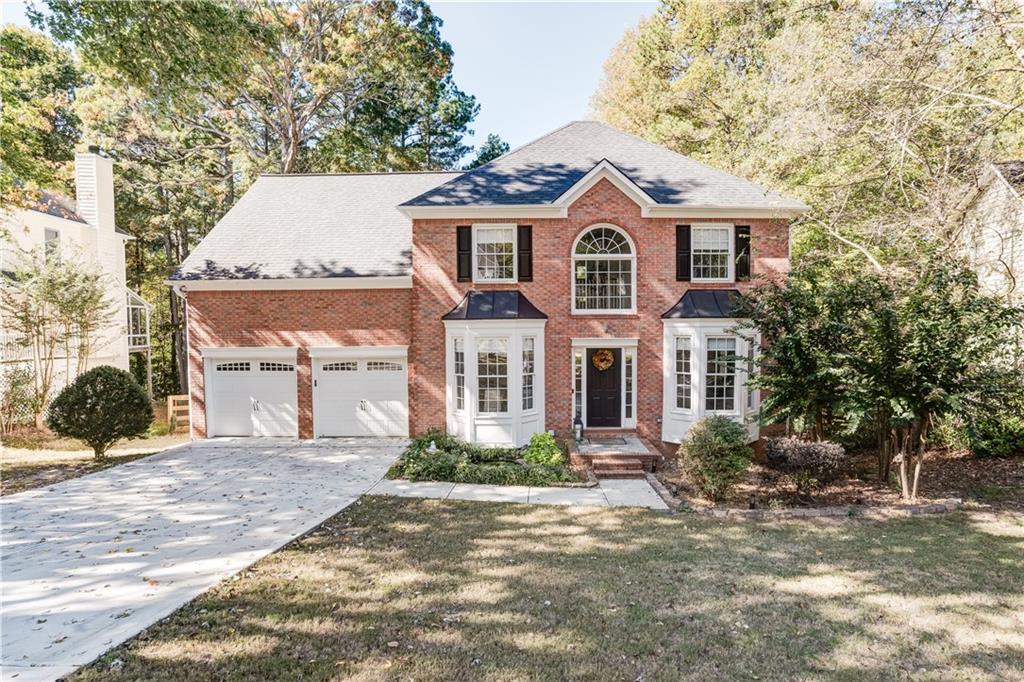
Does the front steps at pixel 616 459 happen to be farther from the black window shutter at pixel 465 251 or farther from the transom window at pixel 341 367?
the transom window at pixel 341 367

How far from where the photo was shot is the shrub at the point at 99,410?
1188 cm

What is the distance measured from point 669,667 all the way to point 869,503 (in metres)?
7.12

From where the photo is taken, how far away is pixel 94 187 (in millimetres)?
20547

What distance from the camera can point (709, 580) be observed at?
6.01 metres

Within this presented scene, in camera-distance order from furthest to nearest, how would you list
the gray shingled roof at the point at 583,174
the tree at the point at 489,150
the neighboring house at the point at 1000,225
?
the tree at the point at 489,150, the gray shingled roof at the point at 583,174, the neighboring house at the point at 1000,225

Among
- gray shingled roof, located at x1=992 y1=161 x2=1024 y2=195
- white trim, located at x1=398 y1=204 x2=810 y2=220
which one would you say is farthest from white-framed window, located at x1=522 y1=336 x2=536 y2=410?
gray shingled roof, located at x1=992 y1=161 x2=1024 y2=195

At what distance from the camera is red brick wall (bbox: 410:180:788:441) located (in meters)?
13.1

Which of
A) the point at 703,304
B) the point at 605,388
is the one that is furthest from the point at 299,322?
the point at 703,304

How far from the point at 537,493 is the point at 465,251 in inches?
264

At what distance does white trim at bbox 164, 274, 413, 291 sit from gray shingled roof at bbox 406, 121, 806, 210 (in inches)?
85.9

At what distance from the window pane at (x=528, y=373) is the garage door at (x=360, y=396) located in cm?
345

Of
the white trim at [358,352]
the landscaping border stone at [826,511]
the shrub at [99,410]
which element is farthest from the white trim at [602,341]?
the shrub at [99,410]

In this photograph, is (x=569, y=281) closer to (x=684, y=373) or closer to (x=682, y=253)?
(x=682, y=253)

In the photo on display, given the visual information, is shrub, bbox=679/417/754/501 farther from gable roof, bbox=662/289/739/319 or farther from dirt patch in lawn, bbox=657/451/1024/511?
gable roof, bbox=662/289/739/319
